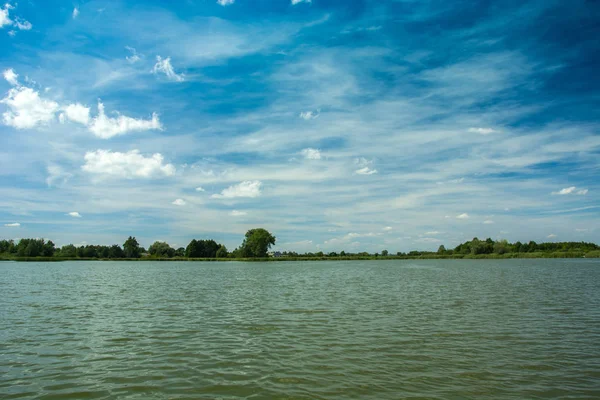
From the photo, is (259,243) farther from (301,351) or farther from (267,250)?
(301,351)

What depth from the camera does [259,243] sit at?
522 feet

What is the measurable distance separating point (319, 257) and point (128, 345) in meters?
173

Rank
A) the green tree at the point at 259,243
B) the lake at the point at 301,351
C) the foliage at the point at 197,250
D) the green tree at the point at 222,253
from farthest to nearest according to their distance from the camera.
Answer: the foliage at the point at 197,250, the green tree at the point at 222,253, the green tree at the point at 259,243, the lake at the point at 301,351

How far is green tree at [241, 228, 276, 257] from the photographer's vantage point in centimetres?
15975

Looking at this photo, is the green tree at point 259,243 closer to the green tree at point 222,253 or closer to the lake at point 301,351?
the green tree at point 222,253

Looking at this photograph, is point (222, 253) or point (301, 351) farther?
point (222, 253)

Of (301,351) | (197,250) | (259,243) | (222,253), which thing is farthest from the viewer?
(197,250)

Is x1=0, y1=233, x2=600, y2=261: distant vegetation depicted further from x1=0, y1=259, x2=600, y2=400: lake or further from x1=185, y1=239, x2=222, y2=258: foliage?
x1=0, y1=259, x2=600, y2=400: lake

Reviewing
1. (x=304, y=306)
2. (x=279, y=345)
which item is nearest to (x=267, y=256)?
(x=304, y=306)

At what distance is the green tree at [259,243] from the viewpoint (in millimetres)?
159750

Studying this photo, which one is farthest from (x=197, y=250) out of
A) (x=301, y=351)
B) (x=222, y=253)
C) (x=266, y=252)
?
(x=301, y=351)

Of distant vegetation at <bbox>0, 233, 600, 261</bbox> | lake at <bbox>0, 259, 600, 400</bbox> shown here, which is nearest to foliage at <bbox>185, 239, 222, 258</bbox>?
distant vegetation at <bbox>0, 233, 600, 261</bbox>

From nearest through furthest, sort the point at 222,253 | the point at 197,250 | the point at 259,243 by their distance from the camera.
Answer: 1. the point at 259,243
2. the point at 222,253
3. the point at 197,250

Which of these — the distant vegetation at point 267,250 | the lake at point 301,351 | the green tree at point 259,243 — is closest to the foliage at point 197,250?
the distant vegetation at point 267,250
